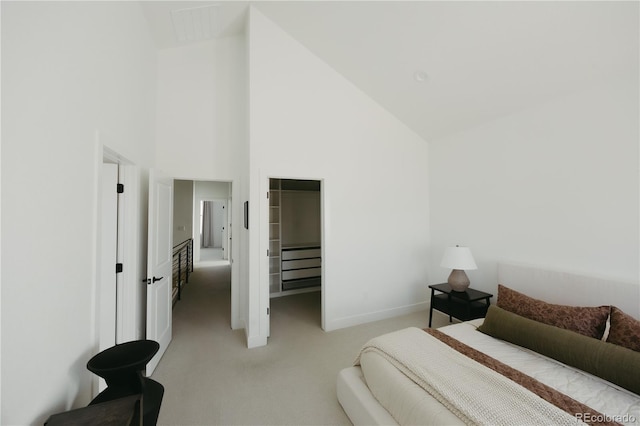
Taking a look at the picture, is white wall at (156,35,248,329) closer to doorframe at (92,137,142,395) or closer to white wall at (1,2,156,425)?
doorframe at (92,137,142,395)

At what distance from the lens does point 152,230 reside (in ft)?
8.14

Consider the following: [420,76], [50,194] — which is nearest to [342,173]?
[420,76]

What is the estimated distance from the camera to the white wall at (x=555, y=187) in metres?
2.18

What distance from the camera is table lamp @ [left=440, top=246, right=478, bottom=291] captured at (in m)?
3.00

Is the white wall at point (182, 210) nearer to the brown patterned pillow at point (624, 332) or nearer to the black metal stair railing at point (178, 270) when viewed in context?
the black metal stair railing at point (178, 270)

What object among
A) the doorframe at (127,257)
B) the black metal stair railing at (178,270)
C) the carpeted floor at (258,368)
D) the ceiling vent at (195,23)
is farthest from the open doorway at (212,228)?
the doorframe at (127,257)

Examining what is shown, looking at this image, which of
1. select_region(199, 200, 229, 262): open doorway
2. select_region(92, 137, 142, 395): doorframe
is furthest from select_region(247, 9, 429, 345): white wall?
select_region(199, 200, 229, 262): open doorway

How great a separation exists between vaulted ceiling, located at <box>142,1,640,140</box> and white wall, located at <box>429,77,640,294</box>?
0.23 meters

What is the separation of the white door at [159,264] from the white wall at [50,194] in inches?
33.1

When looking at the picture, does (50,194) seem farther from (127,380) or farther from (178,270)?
(178,270)

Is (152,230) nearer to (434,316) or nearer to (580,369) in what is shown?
(580,369)

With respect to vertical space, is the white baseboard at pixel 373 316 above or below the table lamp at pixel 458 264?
below

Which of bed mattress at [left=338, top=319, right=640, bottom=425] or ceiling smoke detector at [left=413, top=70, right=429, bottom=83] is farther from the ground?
ceiling smoke detector at [left=413, top=70, right=429, bottom=83]

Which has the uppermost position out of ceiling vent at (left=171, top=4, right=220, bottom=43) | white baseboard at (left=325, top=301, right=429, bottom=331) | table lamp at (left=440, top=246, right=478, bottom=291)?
ceiling vent at (left=171, top=4, right=220, bottom=43)
